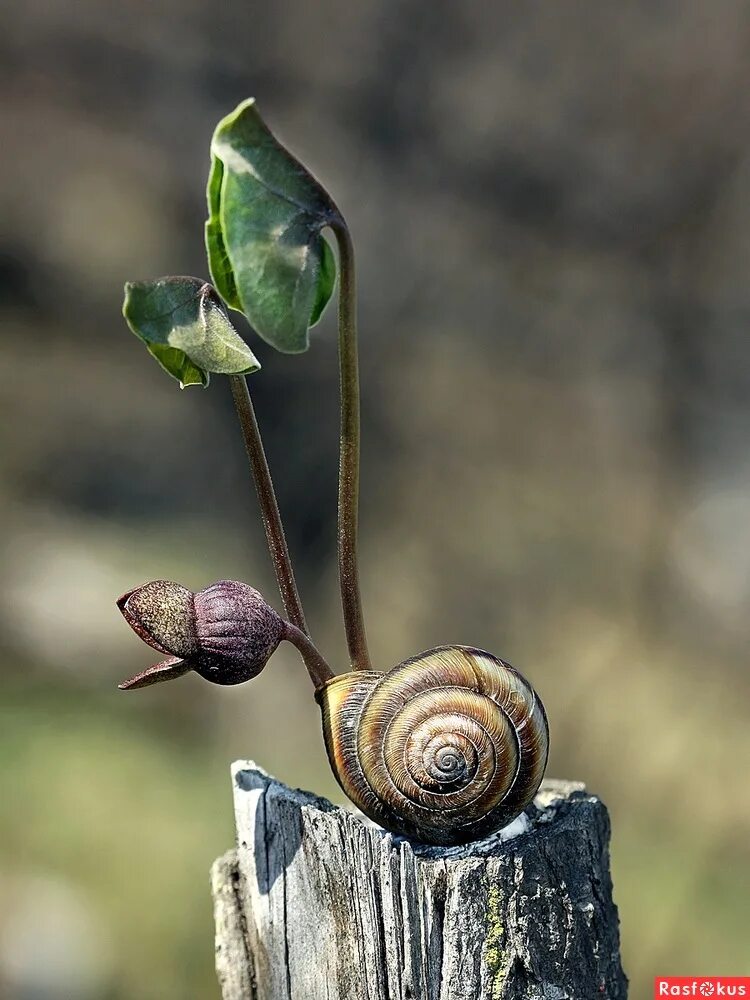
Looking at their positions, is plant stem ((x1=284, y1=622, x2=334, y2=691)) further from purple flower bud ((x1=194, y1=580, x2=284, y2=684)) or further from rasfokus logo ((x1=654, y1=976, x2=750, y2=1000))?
rasfokus logo ((x1=654, y1=976, x2=750, y2=1000))

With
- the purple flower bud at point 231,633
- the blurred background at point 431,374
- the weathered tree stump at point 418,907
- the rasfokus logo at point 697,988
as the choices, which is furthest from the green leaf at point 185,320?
the blurred background at point 431,374

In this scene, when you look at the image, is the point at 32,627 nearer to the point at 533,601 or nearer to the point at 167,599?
the point at 533,601

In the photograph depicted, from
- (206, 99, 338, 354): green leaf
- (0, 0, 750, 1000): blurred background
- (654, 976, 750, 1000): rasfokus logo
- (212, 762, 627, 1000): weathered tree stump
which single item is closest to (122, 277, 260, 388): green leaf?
(206, 99, 338, 354): green leaf

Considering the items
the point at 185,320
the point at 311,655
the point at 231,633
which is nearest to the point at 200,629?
the point at 231,633

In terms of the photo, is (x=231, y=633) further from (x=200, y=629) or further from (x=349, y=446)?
(x=349, y=446)

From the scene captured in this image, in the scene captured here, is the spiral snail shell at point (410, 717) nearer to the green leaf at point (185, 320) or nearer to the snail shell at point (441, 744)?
the snail shell at point (441, 744)

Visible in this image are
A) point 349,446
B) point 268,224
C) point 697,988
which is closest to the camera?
point 268,224
